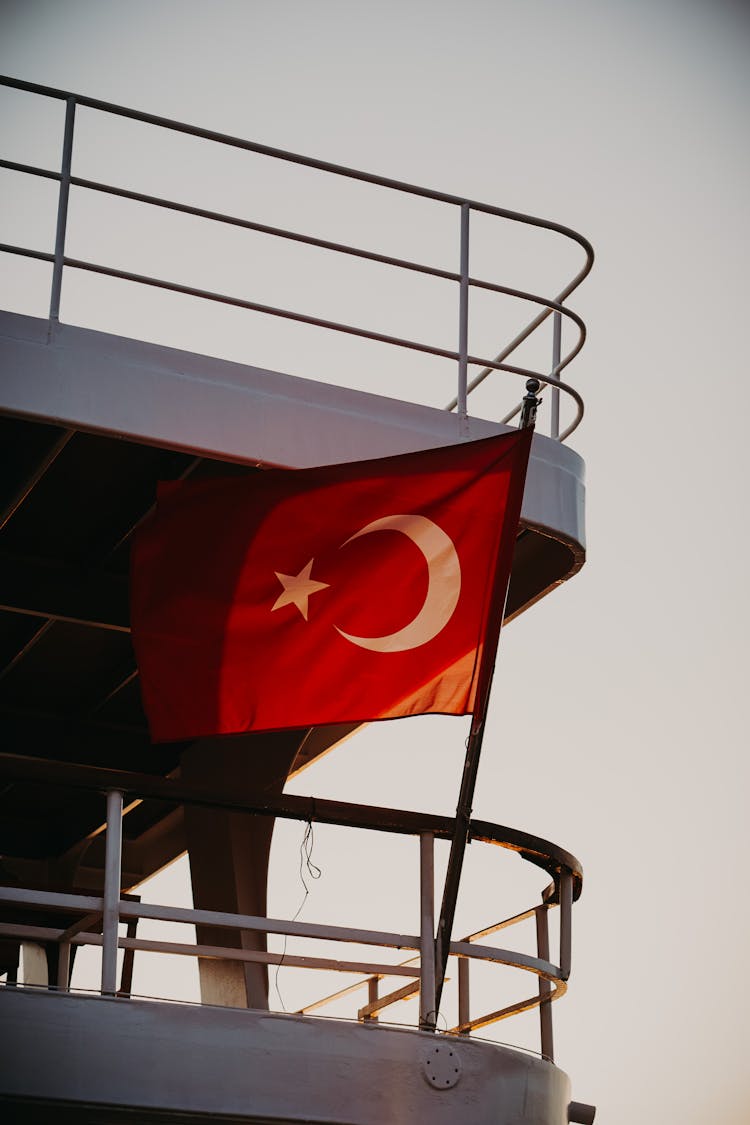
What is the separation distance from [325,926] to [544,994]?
54.0 inches

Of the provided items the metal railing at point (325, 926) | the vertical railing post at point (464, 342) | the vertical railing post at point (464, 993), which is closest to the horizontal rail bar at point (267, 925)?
the metal railing at point (325, 926)

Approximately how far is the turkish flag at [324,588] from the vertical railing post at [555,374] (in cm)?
165

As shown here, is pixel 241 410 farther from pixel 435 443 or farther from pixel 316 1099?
pixel 316 1099

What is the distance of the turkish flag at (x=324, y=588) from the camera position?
683 cm

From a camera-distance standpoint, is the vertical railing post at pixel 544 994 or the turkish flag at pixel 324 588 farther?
the vertical railing post at pixel 544 994

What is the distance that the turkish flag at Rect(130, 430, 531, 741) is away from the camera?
6.83 m

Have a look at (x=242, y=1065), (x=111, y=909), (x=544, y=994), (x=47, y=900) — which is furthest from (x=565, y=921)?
(x=47, y=900)

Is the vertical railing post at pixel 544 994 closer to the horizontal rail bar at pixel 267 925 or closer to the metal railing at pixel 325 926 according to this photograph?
the metal railing at pixel 325 926

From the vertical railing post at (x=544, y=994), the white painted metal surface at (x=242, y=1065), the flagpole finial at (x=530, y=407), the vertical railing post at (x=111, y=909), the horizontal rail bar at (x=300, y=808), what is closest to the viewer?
the white painted metal surface at (x=242, y=1065)

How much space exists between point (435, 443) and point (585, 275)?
Answer: 2.20 m

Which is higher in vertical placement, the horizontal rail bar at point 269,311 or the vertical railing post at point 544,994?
the horizontal rail bar at point 269,311

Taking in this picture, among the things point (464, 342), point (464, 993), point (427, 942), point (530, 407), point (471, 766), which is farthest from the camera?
point (464, 342)

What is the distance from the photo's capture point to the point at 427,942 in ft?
21.0

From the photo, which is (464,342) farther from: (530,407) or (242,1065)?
(242,1065)
